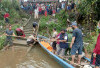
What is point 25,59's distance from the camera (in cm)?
714

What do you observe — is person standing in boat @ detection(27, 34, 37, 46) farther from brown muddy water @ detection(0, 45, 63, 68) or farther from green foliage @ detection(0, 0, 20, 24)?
green foliage @ detection(0, 0, 20, 24)

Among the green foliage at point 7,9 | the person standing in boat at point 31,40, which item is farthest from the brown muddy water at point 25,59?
the green foliage at point 7,9

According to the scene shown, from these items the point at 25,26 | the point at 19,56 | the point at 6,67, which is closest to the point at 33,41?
the point at 19,56

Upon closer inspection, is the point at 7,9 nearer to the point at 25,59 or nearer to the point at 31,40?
the point at 31,40

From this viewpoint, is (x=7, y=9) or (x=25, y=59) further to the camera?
(x=7, y=9)

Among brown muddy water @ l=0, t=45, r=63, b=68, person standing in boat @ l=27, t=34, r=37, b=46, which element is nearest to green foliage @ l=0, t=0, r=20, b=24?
person standing in boat @ l=27, t=34, r=37, b=46

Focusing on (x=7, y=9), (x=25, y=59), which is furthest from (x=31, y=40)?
(x=7, y=9)

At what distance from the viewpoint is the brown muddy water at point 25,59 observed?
6383 mm

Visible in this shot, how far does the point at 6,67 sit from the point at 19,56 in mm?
1483

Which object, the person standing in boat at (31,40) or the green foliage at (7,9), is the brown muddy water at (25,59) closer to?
the person standing in boat at (31,40)

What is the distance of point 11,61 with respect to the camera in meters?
6.83

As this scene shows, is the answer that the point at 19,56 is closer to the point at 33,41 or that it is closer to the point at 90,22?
the point at 33,41

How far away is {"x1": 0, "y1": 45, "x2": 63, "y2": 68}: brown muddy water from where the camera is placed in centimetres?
638

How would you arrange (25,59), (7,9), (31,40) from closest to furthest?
(25,59), (31,40), (7,9)
